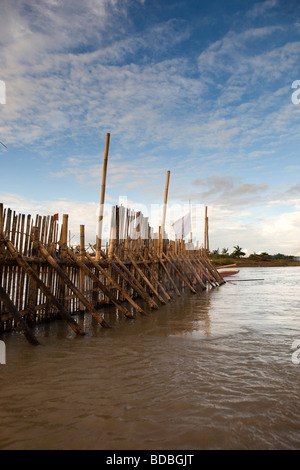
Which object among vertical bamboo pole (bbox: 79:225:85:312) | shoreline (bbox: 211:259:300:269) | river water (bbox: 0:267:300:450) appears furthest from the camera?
shoreline (bbox: 211:259:300:269)

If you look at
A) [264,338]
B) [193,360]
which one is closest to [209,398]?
[193,360]

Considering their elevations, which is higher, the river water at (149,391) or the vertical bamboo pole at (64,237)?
the vertical bamboo pole at (64,237)

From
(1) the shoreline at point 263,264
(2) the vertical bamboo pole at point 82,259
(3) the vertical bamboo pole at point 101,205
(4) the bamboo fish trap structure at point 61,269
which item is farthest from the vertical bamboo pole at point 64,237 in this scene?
(1) the shoreline at point 263,264

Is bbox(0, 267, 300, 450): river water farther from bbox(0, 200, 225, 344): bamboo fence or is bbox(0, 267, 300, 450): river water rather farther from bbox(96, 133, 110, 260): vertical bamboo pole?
bbox(96, 133, 110, 260): vertical bamboo pole

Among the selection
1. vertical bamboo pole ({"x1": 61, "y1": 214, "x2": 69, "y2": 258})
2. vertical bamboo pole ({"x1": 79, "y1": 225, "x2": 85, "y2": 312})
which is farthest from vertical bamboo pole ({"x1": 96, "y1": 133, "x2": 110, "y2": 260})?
vertical bamboo pole ({"x1": 61, "y1": 214, "x2": 69, "y2": 258})

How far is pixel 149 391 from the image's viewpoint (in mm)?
3635

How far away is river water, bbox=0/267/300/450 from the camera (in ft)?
8.87

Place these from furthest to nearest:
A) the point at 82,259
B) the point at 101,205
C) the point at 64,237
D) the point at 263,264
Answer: the point at 263,264 → the point at 101,205 → the point at 82,259 → the point at 64,237

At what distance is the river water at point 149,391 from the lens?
270 cm

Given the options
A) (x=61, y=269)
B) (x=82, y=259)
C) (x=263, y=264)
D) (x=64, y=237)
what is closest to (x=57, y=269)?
(x=61, y=269)

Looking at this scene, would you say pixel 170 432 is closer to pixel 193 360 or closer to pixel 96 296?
pixel 193 360

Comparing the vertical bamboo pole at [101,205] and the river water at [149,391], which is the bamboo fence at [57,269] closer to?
the vertical bamboo pole at [101,205]

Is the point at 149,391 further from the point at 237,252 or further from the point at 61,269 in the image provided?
the point at 237,252
